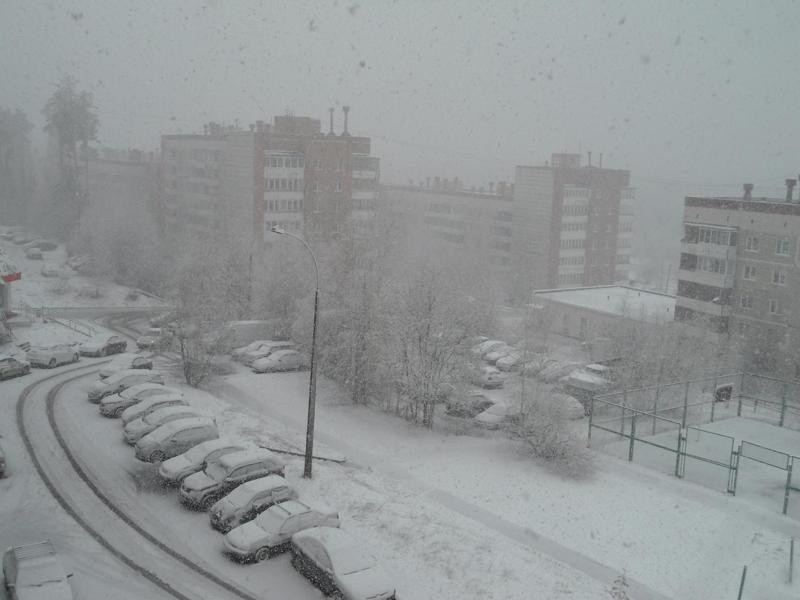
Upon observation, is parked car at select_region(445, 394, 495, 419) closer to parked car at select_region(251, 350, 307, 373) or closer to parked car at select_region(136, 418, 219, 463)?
parked car at select_region(251, 350, 307, 373)

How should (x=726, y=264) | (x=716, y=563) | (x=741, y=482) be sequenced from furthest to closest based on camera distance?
(x=726, y=264) → (x=741, y=482) → (x=716, y=563)

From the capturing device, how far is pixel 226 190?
193 ft

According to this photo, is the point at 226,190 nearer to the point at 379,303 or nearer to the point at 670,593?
the point at 379,303

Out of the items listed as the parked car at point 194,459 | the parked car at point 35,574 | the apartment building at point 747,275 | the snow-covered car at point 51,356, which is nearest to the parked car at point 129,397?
the parked car at point 194,459

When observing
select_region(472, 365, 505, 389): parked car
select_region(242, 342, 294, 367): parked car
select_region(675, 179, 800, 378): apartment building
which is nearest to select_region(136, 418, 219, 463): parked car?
select_region(242, 342, 294, 367): parked car

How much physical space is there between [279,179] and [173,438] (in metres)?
41.1

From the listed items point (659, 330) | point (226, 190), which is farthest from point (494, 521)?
point (226, 190)

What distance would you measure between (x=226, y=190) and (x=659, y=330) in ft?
130

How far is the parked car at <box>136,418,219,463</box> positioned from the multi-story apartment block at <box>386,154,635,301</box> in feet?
142

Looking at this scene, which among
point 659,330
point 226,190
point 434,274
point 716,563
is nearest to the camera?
point 716,563

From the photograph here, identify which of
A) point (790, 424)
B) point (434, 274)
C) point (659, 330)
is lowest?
point (790, 424)

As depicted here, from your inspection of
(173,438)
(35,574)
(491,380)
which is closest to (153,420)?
(173,438)

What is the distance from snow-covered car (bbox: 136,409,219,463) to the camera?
17.3 meters

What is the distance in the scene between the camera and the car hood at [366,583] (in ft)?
37.2
